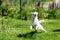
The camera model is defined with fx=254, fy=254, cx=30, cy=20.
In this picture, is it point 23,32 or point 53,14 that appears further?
point 53,14

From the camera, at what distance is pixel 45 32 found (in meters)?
8.27

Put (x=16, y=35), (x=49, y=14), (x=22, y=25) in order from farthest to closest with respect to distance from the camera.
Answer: (x=49, y=14)
(x=22, y=25)
(x=16, y=35)

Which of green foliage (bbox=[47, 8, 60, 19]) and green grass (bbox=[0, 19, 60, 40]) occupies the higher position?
green foliage (bbox=[47, 8, 60, 19])

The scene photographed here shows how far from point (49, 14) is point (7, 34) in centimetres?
377

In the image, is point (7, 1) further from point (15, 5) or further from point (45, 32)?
point (45, 32)

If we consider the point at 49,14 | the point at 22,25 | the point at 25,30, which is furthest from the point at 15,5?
the point at 25,30

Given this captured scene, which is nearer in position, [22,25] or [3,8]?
[22,25]

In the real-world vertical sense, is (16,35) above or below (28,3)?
below

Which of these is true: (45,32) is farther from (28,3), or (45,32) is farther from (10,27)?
(28,3)

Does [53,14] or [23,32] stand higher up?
[53,14]

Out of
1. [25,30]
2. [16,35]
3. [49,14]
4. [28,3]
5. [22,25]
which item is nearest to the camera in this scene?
[16,35]

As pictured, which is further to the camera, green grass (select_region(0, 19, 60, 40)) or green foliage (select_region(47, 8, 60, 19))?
green foliage (select_region(47, 8, 60, 19))

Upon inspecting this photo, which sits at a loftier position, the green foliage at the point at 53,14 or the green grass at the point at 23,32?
the green foliage at the point at 53,14

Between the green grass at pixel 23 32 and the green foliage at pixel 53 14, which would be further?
the green foliage at pixel 53 14
